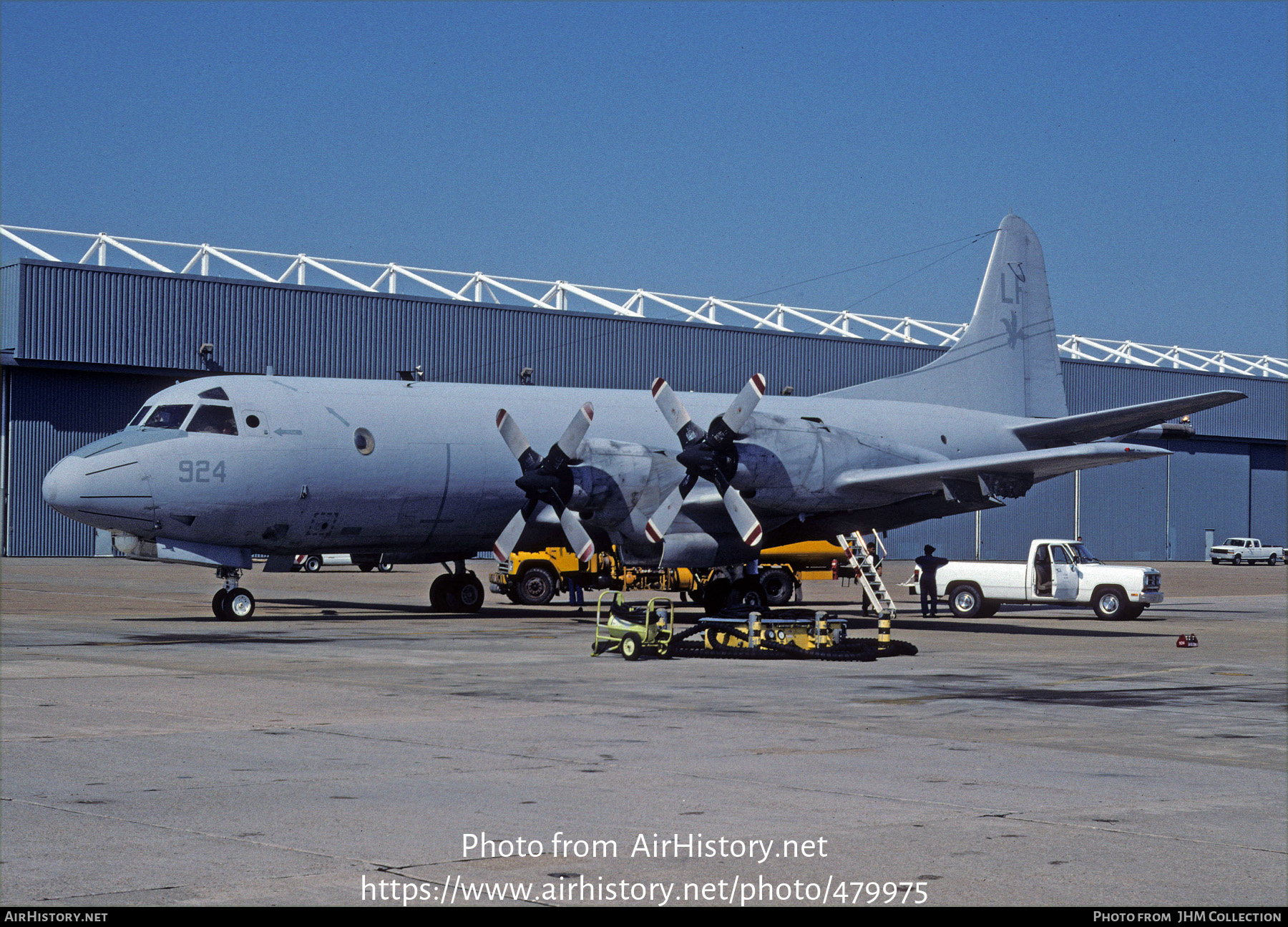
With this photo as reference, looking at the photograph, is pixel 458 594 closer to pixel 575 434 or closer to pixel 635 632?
pixel 575 434

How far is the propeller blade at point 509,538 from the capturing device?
2792 cm

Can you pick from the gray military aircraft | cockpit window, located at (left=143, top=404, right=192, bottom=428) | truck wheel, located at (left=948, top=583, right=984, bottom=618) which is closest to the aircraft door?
truck wheel, located at (left=948, top=583, right=984, bottom=618)

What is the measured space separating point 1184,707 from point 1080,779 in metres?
5.67

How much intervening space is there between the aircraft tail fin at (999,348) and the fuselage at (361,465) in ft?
18.9

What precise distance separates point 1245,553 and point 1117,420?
62.7 meters

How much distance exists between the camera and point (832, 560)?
38812 mm

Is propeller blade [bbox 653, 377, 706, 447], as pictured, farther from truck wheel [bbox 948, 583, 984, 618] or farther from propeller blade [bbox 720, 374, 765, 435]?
truck wheel [bbox 948, 583, 984, 618]

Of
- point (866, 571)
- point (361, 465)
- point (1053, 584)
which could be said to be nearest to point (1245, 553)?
point (1053, 584)

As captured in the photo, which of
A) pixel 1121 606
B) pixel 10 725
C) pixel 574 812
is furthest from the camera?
pixel 1121 606

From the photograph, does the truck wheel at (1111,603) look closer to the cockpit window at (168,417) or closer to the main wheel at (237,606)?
the main wheel at (237,606)

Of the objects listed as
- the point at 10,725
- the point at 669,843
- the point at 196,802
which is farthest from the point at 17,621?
the point at 669,843

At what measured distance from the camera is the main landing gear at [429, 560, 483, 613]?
108 feet

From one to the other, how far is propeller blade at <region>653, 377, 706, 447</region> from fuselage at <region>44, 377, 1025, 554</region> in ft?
3.27
